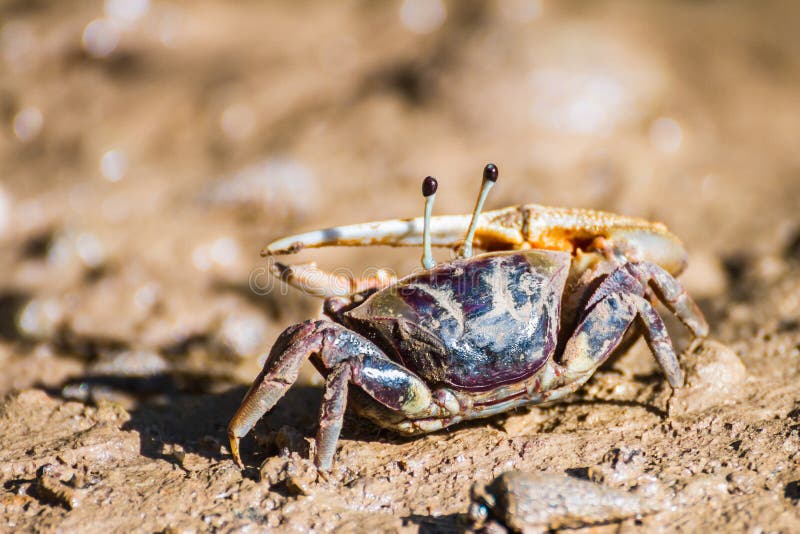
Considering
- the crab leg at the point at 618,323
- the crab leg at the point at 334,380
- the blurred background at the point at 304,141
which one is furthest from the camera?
the blurred background at the point at 304,141

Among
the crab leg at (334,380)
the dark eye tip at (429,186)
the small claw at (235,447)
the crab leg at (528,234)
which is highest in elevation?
the dark eye tip at (429,186)

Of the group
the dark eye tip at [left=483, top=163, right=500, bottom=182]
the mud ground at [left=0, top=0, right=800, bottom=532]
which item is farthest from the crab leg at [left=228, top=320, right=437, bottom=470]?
the dark eye tip at [left=483, top=163, right=500, bottom=182]

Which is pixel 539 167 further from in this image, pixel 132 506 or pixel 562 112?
pixel 132 506

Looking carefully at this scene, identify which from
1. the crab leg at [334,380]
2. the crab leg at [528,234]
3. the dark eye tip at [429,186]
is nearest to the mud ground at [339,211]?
the crab leg at [334,380]

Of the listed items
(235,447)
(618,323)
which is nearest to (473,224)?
(618,323)

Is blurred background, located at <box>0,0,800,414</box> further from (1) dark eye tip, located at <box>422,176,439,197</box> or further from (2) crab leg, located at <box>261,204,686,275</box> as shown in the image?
(1) dark eye tip, located at <box>422,176,439,197</box>

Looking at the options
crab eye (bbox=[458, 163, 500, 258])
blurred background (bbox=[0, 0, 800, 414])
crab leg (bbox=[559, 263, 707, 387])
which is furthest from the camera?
blurred background (bbox=[0, 0, 800, 414])

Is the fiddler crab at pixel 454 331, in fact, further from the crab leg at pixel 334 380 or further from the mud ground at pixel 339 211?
the mud ground at pixel 339 211

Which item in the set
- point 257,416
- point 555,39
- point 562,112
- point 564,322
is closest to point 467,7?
point 555,39
